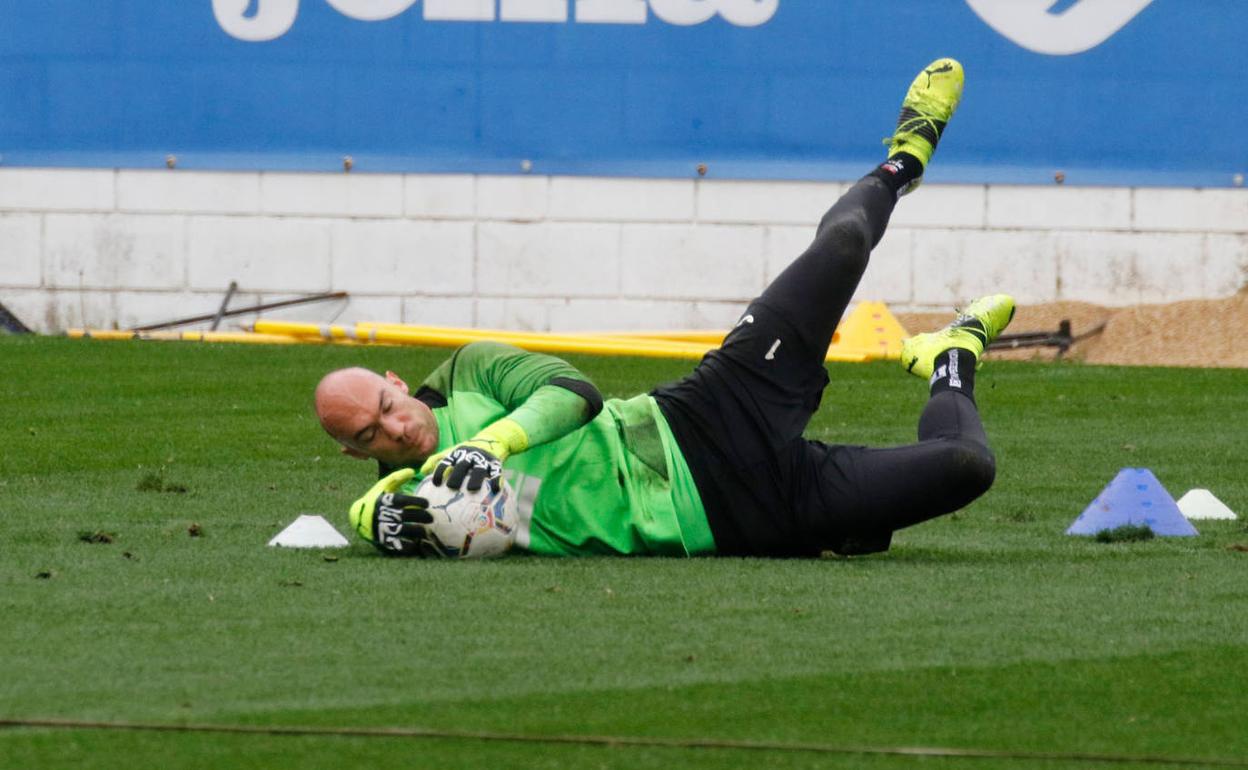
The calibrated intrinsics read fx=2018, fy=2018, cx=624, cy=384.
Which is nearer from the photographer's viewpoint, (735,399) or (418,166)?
(735,399)

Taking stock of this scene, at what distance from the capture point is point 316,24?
17906 mm

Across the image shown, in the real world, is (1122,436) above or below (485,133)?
below

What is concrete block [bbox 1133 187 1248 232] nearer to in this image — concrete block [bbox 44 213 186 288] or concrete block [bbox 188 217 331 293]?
concrete block [bbox 188 217 331 293]

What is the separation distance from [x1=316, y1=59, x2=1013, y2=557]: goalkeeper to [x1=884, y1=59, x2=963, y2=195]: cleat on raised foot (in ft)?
5.68

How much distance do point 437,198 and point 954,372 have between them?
460 inches

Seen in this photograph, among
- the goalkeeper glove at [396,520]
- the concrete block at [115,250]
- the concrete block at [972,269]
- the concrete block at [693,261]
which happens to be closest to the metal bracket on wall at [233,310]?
the concrete block at [115,250]

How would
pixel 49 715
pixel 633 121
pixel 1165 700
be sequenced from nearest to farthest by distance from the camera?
pixel 49 715
pixel 1165 700
pixel 633 121

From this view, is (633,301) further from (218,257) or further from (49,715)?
Answer: (49,715)

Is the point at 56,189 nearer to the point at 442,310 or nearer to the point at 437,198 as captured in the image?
the point at 437,198

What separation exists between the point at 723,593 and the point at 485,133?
12.9m

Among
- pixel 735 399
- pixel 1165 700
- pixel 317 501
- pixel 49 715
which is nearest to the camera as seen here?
pixel 49 715

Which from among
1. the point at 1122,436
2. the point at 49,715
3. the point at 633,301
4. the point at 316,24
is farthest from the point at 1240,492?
the point at 316,24

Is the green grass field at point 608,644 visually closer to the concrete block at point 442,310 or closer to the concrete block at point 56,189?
the concrete block at point 442,310

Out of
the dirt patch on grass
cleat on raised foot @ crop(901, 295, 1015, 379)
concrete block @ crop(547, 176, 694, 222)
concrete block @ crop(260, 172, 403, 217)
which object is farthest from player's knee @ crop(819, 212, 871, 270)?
concrete block @ crop(260, 172, 403, 217)
